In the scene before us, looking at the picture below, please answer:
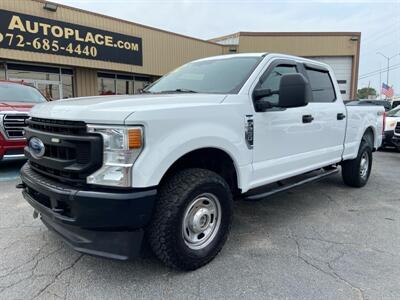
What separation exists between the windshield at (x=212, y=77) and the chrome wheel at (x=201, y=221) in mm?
1093

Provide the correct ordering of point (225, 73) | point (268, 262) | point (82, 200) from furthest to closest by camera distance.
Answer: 1. point (225, 73)
2. point (268, 262)
3. point (82, 200)

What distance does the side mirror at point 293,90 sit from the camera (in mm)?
3172

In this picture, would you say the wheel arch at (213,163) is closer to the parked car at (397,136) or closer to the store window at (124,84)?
the parked car at (397,136)

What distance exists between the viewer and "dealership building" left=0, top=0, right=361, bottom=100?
12788mm

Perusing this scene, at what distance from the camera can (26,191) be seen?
125 inches

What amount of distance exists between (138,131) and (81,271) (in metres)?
1.40

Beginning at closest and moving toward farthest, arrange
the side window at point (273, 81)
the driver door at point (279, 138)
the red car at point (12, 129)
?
the driver door at point (279, 138)
the side window at point (273, 81)
the red car at point (12, 129)

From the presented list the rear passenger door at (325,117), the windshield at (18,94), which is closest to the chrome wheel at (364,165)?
the rear passenger door at (325,117)

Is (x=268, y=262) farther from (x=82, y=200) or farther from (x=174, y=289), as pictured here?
(x=82, y=200)

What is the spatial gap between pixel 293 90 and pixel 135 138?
163cm

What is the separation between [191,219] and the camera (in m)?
2.91

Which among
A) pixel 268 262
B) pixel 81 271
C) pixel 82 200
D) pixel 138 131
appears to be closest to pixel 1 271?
pixel 81 271

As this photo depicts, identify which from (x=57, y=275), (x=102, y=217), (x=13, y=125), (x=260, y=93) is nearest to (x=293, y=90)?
(x=260, y=93)

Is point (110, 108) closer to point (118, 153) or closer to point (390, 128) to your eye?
point (118, 153)
